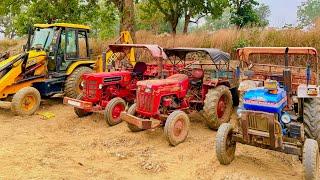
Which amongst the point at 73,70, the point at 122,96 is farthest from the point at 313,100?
the point at 73,70

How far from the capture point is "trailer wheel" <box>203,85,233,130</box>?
7.68 meters

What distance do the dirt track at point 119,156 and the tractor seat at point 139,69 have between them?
1623 millimetres

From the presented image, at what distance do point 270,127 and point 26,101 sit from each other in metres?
6.58

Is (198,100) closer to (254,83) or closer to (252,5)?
(254,83)

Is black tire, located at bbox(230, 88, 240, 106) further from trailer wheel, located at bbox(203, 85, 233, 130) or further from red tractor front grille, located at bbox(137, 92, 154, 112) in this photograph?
red tractor front grille, located at bbox(137, 92, 154, 112)

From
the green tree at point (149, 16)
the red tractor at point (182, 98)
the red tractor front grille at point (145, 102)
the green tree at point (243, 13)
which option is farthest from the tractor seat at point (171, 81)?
the green tree at point (243, 13)

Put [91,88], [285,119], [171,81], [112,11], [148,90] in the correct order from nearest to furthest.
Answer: [285,119] → [148,90] → [171,81] → [91,88] → [112,11]

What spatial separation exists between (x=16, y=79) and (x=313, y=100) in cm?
732

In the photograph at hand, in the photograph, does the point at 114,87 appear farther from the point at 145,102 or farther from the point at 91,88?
the point at 145,102

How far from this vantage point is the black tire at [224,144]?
5.71 m

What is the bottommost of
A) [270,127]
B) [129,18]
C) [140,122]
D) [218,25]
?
[140,122]

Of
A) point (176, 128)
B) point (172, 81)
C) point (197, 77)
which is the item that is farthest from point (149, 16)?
point (176, 128)

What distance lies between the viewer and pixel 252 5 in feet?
76.4

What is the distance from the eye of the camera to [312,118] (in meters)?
5.89
